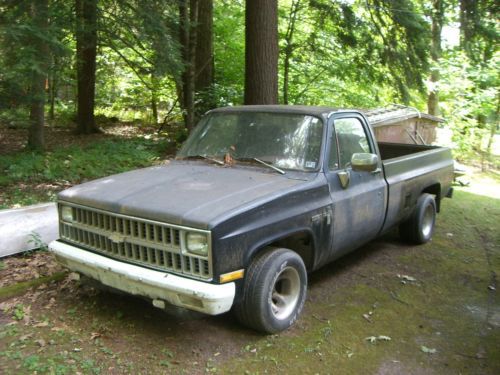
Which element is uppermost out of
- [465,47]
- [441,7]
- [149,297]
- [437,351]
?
[441,7]

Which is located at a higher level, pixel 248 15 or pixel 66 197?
pixel 248 15

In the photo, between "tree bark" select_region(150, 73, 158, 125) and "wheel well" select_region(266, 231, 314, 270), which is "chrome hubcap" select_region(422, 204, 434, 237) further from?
"tree bark" select_region(150, 73, 158, 125)

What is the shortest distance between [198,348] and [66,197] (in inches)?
70.2

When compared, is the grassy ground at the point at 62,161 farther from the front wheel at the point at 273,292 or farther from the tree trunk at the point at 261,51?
the front wheel at the point at 273,292

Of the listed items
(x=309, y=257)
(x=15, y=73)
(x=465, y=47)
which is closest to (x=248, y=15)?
(x=15, y=73)

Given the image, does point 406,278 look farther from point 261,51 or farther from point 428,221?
point 261,51

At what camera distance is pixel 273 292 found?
423cm

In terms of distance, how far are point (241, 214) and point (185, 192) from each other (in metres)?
0.61

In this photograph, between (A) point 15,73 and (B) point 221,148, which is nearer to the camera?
(B) point 221,148

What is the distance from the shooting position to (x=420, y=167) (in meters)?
6.62

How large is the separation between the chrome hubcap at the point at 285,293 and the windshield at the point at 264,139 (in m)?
1.02

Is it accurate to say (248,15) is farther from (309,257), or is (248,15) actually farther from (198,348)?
(198,348)

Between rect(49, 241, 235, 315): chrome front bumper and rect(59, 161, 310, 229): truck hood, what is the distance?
16.3 inches

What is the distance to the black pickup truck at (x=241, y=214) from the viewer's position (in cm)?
362
